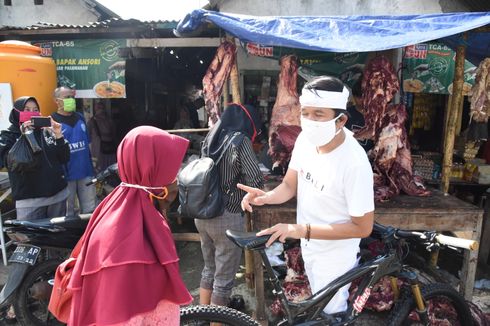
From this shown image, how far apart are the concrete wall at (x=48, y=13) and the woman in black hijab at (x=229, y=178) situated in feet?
30.1

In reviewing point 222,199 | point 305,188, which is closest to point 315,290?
point 305,188

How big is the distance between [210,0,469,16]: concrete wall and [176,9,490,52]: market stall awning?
446 cm

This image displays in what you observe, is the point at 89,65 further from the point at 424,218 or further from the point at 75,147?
the point at 424,218

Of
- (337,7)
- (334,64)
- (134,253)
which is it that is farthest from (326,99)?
(337,7)

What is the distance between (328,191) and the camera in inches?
86.3

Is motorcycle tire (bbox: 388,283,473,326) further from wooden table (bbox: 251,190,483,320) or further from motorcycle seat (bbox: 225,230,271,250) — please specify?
motorcycle seat (bbox: 225,230,271,250)

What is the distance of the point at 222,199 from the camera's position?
A: 9.71 feet

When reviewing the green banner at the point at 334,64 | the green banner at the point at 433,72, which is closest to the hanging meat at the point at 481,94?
the green banner at the point at 334,64

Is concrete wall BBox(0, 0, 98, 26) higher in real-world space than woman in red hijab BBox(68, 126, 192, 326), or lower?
higher

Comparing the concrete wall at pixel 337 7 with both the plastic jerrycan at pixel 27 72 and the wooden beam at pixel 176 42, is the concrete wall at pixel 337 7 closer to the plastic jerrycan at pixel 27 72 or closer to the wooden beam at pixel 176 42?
the wooden beam at pixel 176 42

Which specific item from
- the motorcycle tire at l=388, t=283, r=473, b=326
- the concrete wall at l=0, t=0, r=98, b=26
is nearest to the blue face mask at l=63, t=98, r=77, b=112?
the motorcycle tire at l=388, t=283, r=473, b=326

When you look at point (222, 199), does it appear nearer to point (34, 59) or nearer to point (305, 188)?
point (305, 188)

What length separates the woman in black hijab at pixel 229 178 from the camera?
294cm

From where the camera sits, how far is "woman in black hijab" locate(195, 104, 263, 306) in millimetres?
2939
